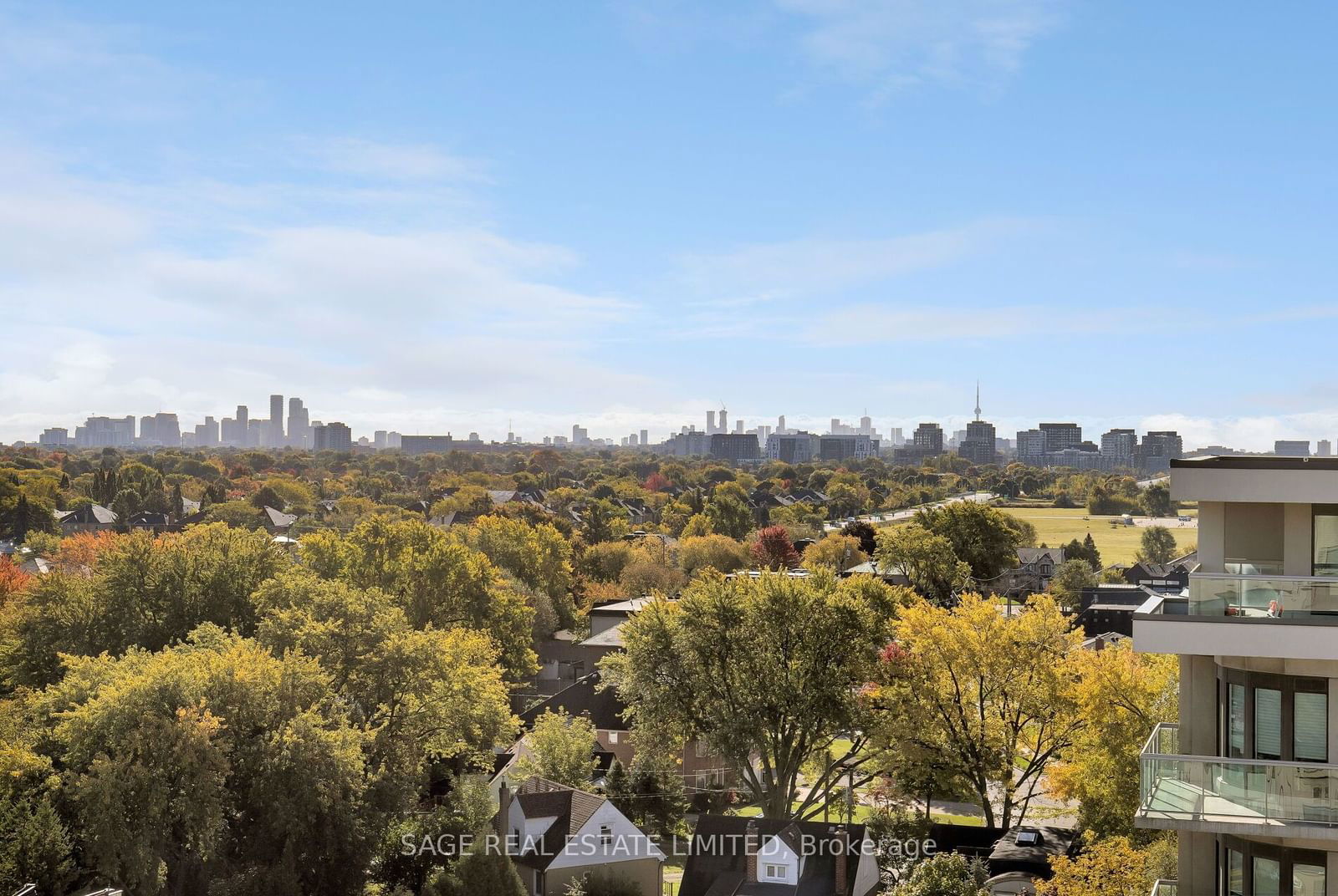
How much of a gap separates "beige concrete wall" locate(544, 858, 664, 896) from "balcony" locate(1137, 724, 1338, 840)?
868 inches

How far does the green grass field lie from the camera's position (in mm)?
107188

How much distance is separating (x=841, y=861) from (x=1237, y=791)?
1943 cm

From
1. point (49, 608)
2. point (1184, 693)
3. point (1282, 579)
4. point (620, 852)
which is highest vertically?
point (1282, 579)

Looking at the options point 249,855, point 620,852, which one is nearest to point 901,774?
point 620,852

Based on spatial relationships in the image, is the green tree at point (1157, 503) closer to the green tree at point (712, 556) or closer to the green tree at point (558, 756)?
the green tree at point (712, 556)

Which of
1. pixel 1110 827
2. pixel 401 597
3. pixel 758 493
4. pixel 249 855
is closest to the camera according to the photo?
pixel 1110 827

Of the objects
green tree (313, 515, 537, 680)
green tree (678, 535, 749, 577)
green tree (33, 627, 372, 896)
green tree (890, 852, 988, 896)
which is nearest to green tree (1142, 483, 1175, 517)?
green tree (678, 535, 749, 577)

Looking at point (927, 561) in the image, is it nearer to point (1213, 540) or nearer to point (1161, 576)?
point (1161, 576)

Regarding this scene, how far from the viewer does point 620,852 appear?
1209 inches

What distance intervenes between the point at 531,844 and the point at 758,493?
146581 mm

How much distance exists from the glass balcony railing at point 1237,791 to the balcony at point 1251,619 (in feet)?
3.34

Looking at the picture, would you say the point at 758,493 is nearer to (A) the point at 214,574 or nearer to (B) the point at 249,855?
(A) the point at 214,574

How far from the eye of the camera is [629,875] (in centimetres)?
3062

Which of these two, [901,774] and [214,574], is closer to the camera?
[901,774]
